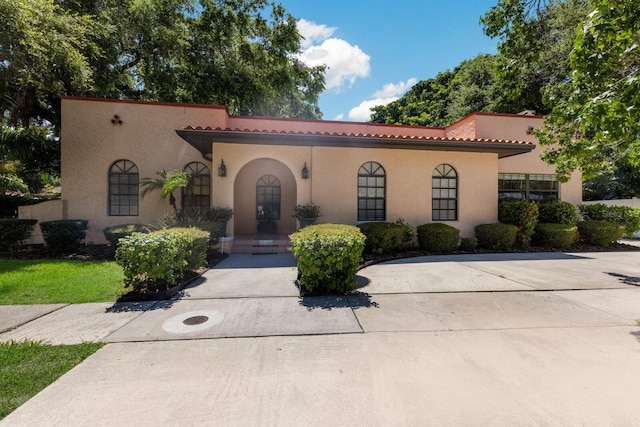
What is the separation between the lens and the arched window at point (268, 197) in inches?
498

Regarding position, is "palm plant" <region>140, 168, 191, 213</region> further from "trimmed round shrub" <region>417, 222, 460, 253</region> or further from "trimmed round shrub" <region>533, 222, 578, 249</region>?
"trimmed round shrub" <region>533, 222, 578, 249</region>

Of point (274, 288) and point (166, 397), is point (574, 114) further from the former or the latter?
point (166, 397)

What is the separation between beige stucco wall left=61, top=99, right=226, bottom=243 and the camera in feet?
32.8

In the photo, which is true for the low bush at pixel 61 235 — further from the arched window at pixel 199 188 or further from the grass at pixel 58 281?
the arched window at pixel 199 188

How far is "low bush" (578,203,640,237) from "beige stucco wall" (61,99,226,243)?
1621 cm

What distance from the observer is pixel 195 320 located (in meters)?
4.03

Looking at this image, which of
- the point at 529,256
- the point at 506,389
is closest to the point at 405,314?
the point at 506,389

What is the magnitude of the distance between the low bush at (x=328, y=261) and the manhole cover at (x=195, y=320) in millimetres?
1782

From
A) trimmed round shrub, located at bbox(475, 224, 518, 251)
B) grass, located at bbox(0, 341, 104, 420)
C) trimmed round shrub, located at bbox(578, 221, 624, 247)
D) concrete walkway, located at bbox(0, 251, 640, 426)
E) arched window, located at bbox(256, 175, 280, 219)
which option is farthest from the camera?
arched window, located at bbox(256, 175, 280, 219)

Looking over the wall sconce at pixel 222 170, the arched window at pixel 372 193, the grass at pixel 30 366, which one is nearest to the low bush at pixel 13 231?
the wall sconce at pixel 222 170

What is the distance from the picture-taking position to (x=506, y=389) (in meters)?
2.49

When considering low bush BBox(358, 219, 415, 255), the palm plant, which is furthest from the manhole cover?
the palm plant

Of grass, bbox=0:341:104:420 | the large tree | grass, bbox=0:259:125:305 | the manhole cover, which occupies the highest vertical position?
the large tree

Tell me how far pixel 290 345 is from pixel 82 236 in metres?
9.57
